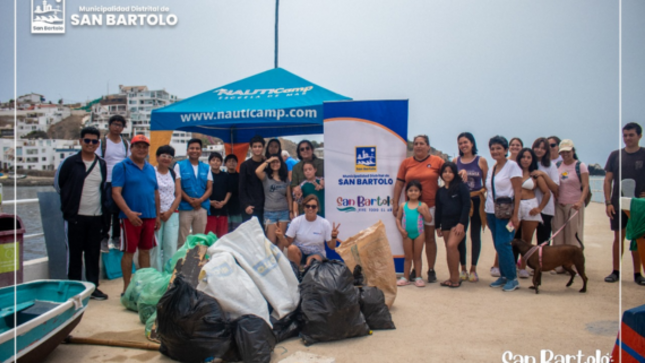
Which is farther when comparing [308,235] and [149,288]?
[308,235]

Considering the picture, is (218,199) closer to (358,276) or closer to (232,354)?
(358,276)

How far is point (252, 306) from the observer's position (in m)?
3.12

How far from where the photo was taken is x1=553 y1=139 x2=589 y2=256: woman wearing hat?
17.6 ft

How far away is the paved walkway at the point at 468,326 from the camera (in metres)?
3.08

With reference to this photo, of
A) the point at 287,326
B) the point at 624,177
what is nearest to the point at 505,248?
the point at 624,177

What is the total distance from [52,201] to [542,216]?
239 inches

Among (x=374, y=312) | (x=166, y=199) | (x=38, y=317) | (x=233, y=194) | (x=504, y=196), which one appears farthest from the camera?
(x=233, y=194)

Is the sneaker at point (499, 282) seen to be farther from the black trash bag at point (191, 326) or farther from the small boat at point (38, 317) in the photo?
the small boat at point (38, 317)

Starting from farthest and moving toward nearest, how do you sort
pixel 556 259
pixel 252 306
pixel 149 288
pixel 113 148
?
pixel 113 148, pixel 556 259, pixel 149 288, pixel 252 306

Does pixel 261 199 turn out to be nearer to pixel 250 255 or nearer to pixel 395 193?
pixel 395 193

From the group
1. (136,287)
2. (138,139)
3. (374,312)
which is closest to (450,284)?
(374,312)

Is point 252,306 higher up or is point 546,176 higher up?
point 546,176

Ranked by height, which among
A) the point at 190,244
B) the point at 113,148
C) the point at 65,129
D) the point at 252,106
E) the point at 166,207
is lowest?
the point at 190,244

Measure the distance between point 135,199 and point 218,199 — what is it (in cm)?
182
